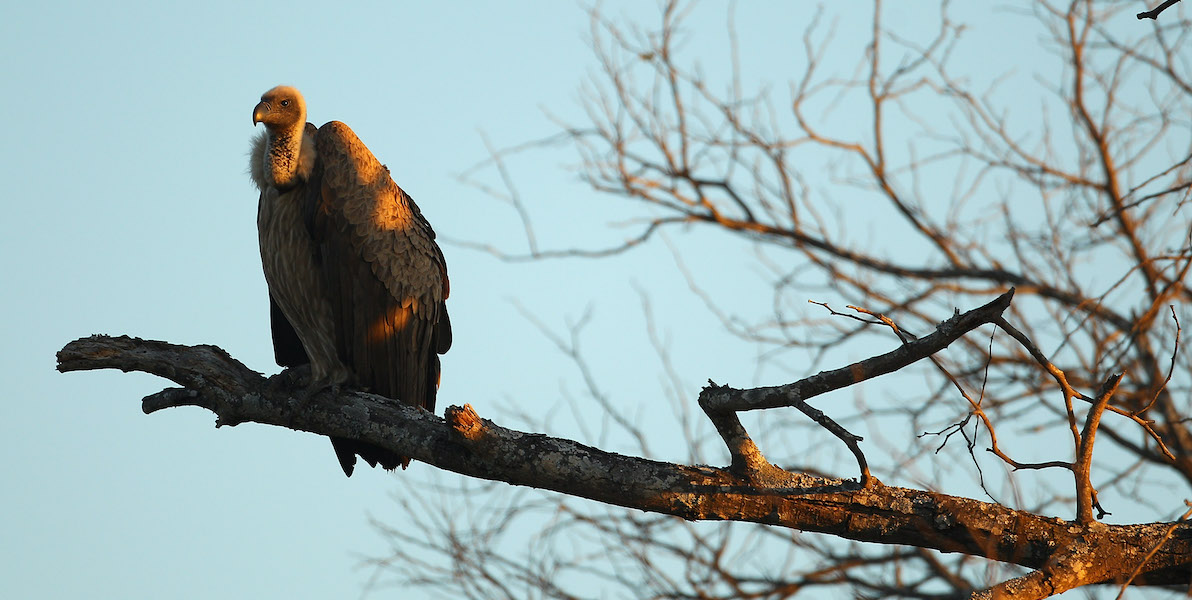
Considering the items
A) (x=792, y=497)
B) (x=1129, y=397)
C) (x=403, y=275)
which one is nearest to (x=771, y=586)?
(x=1129, y=397)

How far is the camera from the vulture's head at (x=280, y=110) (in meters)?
4.77

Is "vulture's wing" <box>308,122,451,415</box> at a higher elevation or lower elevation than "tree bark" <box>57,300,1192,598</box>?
higher

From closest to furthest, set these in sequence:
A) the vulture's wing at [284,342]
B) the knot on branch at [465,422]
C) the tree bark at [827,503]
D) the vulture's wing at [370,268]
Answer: the tree bark at [827,503]
the knot on branch at [465,422]
the vulture's wing at [370,268]
the vulture's wing at [284,342]

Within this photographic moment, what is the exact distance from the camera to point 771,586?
6090 millimetres

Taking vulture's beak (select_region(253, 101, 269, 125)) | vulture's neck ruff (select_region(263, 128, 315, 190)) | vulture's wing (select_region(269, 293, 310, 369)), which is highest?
vulture's beak (select_region(253, 101, 269, 125))

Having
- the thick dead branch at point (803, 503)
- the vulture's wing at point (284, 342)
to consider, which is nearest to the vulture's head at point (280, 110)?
the vulture's wing at point (284, 342)

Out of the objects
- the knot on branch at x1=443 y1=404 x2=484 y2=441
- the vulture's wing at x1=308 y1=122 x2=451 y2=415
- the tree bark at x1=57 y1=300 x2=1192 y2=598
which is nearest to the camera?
the tree bark at x1=57 y1=300 x2=1192 y2=598

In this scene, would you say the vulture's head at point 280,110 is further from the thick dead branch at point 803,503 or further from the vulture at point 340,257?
the thick dead branch at point 803,503

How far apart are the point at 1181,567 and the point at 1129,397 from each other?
11.9 ft

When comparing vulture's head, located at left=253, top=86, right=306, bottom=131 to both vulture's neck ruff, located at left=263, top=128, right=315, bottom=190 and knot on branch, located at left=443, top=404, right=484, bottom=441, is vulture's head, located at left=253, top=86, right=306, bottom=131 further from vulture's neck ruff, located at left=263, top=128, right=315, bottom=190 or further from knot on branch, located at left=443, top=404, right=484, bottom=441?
knot on branch, located at left=443, top=404, right=484, bottom=441

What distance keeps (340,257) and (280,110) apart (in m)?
0.76

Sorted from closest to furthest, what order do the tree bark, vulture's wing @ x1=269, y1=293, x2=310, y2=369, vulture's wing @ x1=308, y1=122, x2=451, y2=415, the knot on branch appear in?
the tree bark → the knot on branch → vulture's wing @ x1=308, y1=122, x2=451, y2=415 → vulture's wing @ x1=269, y1=293, x2=310, y2=369

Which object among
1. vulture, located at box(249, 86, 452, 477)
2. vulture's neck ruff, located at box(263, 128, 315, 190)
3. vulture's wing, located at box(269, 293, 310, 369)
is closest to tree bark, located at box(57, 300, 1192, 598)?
vulture, located at box(249, 86, 452, 477)

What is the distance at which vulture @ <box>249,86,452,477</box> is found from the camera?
4676 millimetres
